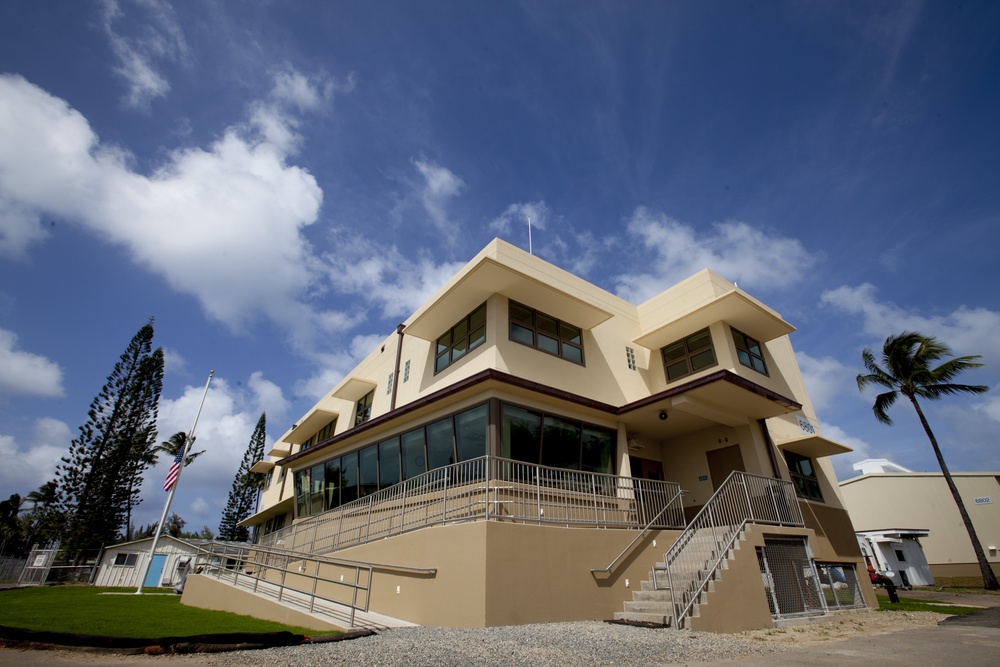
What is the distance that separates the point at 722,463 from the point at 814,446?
338 cm

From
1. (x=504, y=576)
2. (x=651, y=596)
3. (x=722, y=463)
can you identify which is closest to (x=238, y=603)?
(x=504, y=576)

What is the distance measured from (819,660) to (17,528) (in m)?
64.2

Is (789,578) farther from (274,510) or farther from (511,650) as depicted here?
(274,510)

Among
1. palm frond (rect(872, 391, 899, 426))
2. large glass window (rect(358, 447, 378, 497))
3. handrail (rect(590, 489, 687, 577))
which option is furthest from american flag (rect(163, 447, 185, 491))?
palm frond (rect(872, 391, 899, 426))

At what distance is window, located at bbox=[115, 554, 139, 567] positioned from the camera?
29.7 meters

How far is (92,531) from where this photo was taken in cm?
3195

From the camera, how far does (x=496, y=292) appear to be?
12781 millimetres

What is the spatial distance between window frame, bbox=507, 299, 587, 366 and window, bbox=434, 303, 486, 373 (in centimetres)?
77

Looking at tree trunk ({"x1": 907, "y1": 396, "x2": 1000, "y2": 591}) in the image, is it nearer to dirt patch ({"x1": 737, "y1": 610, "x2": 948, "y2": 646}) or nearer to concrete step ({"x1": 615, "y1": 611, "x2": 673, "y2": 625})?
dirt patch ({"x1": 737, "y1": 610, "x2": 948, "y2": 646})

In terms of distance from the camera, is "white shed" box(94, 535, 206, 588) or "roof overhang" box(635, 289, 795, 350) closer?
"roof overhang" box(635, 289, 795, 350)

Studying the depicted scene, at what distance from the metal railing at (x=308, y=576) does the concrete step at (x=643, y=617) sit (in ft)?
11.5

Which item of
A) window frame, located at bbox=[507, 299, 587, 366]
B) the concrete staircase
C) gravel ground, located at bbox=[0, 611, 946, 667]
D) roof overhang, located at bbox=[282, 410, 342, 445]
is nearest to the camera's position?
gravel ground, located at bbox=[0, 611, 946, 667]

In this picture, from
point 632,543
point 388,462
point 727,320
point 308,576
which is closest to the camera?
point 308,576

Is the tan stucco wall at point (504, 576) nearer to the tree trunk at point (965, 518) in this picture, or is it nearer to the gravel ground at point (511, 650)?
the gravel ground at point (511, 650)
